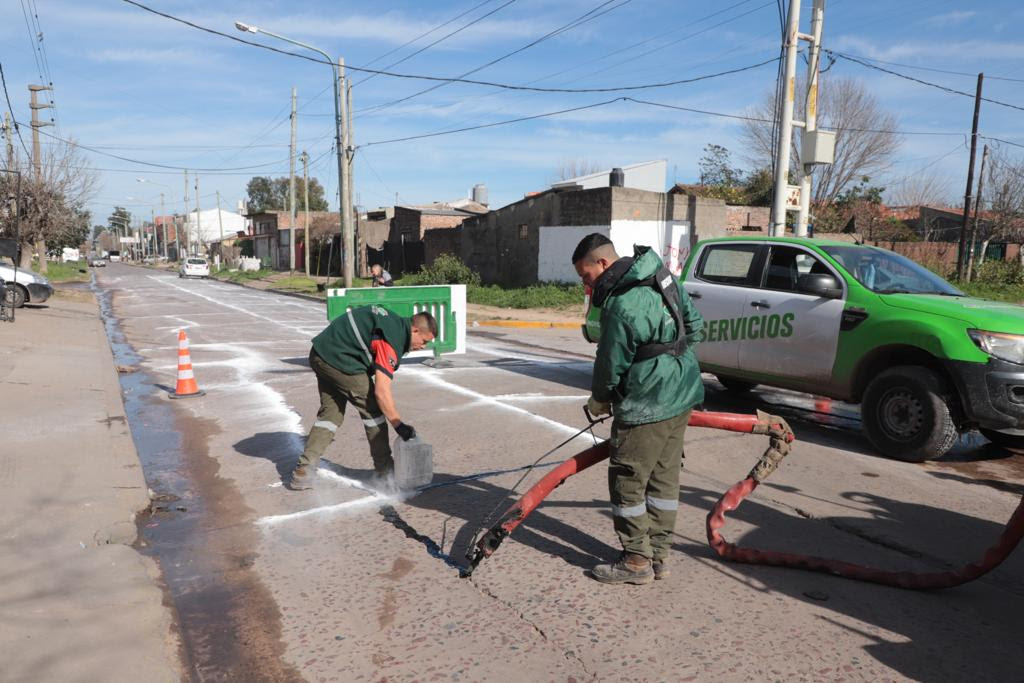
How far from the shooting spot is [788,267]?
24.8ft

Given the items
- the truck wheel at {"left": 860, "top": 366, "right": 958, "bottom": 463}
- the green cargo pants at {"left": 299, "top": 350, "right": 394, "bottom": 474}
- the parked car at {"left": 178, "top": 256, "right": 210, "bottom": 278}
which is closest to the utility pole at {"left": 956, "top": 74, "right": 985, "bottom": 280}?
the truck wheel at {"left": 860, "top": 366, "right": 958, "bottom": 463}

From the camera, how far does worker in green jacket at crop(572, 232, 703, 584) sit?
143 inches

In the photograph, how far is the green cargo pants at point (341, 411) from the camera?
5.20 metres

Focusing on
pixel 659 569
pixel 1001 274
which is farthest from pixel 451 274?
pixel 659 569

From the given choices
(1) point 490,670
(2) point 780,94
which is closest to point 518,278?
(2) point 780,94

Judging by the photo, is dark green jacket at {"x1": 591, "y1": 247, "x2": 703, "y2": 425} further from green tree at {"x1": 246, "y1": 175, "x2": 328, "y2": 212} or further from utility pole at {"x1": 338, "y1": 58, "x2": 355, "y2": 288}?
green tree at {"x1": 246, "y1": 175, "x2": 328, "y2": 212}

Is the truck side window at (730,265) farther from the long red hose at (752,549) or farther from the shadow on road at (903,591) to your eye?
the long red hose at (752,549)

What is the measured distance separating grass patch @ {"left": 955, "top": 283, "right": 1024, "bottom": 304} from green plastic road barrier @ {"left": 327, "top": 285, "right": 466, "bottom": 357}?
773 inches

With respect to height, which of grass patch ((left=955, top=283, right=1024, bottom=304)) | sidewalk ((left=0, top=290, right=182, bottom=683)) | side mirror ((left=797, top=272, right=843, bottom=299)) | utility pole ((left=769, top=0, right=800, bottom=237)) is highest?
utility pole ((left=769, top=0, right=800, bottom=237))

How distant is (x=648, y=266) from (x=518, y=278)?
24193 mm

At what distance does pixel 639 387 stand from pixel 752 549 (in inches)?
52.0

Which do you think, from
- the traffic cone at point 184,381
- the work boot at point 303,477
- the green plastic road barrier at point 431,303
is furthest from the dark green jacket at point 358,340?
the green plastic road barrier at point 431,303

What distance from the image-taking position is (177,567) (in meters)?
4.19

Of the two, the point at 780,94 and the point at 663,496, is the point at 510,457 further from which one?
the point at 780,94
